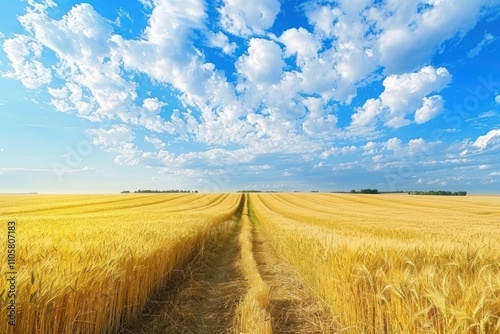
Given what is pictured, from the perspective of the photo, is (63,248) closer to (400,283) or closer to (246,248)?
(400,283)

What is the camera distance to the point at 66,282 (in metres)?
2.61

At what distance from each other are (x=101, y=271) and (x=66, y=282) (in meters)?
0.54

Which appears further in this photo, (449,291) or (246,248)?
(246,248)

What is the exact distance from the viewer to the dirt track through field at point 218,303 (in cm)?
426

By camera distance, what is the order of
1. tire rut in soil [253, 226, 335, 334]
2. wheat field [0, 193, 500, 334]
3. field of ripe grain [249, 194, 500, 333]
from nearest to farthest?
field of ripe grain [249, 194, 500, 333] < wheat field [0, 193, 500, 334] < tire rut in soil [253, 226, 335, 334]

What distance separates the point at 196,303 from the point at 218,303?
0.44 metres

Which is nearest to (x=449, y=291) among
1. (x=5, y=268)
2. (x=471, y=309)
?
(x=471, y=309)

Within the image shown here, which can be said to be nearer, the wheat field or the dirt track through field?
the wheat field

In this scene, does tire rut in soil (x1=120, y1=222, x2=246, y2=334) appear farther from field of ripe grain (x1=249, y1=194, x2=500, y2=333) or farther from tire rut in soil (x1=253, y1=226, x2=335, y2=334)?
field of ripe grain (x1=249, y1=194, x2=500, y2=333)

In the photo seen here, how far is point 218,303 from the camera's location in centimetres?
553

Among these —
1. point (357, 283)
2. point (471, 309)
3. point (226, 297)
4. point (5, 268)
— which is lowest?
point (226, 297)

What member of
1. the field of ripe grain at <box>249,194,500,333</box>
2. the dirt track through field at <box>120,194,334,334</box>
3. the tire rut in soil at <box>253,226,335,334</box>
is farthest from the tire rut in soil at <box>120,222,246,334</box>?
the field of ripe grain at <box>249,194,500,333</box>

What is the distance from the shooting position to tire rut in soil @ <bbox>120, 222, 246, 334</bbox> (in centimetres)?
428

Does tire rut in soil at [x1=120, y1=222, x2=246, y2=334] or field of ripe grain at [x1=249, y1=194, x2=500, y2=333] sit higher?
field of ripe grain at [x1=249, y1=194, x2=500, y2=333]
